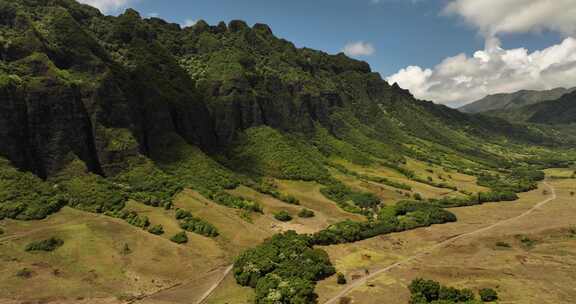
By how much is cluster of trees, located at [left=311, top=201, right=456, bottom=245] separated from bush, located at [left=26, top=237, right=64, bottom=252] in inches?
2381

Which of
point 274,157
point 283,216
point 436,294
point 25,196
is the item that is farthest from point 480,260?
point 25,196

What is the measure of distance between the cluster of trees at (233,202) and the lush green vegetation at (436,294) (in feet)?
215

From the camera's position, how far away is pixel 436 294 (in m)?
68.8

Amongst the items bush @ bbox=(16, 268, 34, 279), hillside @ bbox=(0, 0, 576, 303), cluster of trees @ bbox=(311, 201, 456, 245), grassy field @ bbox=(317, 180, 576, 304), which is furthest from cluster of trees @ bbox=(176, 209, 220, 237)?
bush @ bbox=(16, 268, 34, 279)

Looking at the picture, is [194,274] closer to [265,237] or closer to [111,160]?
[265,237]

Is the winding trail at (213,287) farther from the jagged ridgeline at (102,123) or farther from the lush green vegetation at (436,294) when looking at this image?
the jagged ridgeline at (102,123)

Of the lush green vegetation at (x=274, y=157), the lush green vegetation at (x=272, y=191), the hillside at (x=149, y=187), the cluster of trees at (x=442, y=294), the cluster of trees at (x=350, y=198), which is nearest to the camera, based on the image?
the cluster of trees at (x=442, y=294)

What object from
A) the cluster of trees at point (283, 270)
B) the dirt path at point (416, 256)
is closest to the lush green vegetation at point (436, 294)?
the dirt path at point (416, 256)

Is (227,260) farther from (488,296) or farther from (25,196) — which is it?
(488,296)

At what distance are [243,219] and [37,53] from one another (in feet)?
264

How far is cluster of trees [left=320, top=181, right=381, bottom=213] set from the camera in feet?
472

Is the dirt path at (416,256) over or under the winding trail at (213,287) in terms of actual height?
over

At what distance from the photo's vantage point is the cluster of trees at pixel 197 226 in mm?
103875

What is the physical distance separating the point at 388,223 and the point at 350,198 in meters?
32.4
